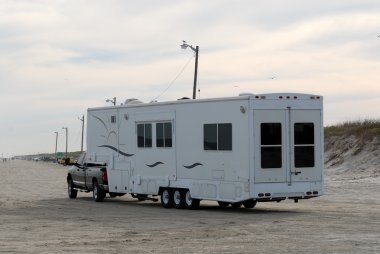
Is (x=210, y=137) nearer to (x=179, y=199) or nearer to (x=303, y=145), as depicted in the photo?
(x=179, y=199)

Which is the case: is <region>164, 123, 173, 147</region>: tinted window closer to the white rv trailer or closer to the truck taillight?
the white rv trailer

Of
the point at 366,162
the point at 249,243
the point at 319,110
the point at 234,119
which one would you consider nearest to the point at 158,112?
the point at 234,119

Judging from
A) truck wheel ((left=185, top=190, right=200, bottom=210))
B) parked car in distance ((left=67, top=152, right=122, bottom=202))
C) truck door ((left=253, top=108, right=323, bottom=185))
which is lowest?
truck wheel ((left=185, top=190, right=200, bottom=210))

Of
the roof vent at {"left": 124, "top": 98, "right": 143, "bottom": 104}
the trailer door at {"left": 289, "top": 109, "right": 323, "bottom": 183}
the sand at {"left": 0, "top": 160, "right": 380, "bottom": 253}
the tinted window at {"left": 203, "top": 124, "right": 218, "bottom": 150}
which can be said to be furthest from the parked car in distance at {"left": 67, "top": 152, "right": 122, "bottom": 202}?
the trailer door at {"left": 289, "top": 109, "right": 323, "bottom": 183}

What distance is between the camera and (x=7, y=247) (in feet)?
49.8

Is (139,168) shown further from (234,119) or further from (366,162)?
(366,162)

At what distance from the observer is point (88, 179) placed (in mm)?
29781

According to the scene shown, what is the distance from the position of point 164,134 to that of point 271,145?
14.5ft

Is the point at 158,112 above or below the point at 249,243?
above

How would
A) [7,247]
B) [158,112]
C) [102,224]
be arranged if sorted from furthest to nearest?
[158,112]
[102,224]
[7,247]

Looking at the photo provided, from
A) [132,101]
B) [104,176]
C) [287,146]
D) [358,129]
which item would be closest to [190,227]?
[287,146]

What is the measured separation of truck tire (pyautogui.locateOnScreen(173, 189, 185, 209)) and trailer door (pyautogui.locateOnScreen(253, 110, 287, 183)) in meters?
3.50

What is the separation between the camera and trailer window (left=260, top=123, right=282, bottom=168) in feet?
71.4

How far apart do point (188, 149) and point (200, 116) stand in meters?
1.15
